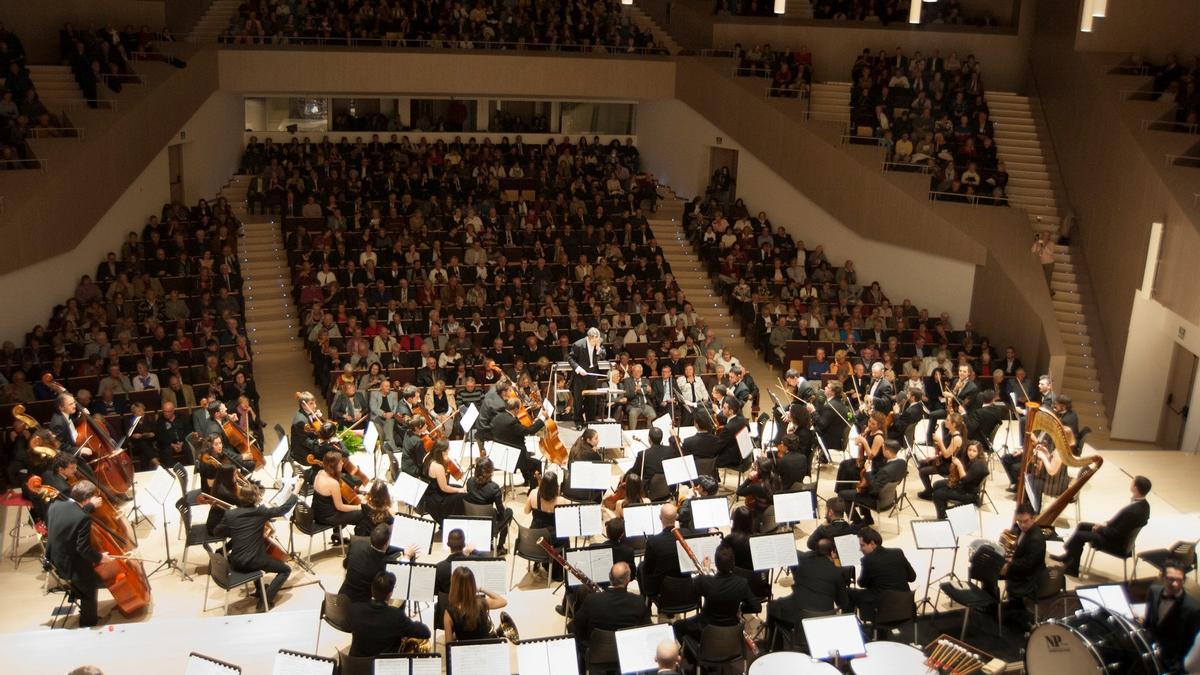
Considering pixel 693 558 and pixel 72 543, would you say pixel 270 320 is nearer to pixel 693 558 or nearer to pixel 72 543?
pixel 72 543

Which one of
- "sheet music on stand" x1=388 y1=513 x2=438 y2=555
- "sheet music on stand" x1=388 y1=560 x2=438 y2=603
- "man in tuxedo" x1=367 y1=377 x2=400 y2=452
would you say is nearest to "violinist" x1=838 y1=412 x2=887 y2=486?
"sheet music on stand" x1=388 y1=513 x2=438 y2=555

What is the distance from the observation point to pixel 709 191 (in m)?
23.0

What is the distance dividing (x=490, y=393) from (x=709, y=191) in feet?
37.2

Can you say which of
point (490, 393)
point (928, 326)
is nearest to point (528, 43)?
point (928, 326)

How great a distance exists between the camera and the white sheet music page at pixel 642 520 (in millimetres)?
9477

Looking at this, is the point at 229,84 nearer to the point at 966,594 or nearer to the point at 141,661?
the point at 141,661

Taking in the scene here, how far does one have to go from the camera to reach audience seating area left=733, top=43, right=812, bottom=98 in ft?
70.2

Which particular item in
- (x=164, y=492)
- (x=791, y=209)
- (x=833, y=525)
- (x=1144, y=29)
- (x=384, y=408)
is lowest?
(x=384, y=408)

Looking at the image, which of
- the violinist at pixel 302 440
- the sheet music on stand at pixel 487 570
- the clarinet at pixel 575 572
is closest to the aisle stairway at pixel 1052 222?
the clarinet at pixel 575 572

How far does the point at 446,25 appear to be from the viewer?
898 inches

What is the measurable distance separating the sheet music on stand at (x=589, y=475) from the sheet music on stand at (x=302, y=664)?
12.3 feet

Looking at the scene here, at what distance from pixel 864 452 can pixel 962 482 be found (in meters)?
1.04

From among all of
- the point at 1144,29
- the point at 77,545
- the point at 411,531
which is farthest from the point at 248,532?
the point at 1144,29

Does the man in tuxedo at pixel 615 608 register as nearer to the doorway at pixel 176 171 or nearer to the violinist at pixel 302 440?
the violinist at pixel 302 440
